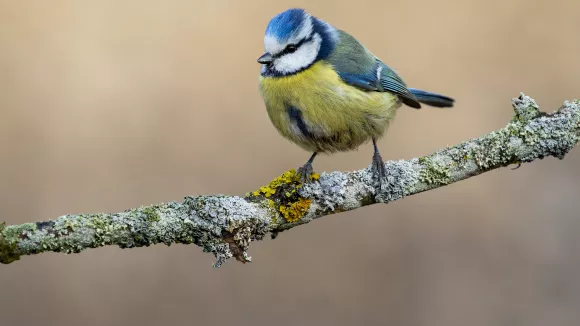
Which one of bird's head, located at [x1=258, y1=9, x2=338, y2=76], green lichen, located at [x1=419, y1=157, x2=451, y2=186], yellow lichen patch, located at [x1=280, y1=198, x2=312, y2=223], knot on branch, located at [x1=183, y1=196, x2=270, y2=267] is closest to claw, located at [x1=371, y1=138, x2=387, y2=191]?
green lichen, located at [x1=419, y1=157, x2=451, y2=186]

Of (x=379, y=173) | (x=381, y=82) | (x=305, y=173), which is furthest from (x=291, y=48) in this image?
(x=379, y=173)

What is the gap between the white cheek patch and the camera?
9.61 feet

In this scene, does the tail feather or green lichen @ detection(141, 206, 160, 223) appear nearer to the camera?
green lichen @ detection(141, 206, 160, 223)

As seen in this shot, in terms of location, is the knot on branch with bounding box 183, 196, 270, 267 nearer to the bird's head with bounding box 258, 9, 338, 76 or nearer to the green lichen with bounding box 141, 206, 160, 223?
the green lichen with bounding box 141, 206, 160, 223

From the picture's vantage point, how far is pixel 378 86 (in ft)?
10.3

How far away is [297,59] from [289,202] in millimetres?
793

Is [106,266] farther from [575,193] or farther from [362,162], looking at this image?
[575,193]

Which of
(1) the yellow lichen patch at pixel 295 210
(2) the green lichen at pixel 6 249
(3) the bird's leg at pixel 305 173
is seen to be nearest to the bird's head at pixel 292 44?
(3) the bird's leg at pixel 305 173

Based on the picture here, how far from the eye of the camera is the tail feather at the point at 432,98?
3.58m

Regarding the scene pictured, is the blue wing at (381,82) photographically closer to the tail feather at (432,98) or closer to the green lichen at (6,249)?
the tail feather at (432,98)

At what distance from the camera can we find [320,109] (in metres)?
2.88

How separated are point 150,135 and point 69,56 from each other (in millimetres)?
754

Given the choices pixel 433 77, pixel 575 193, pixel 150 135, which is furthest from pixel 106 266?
pixel 575 193

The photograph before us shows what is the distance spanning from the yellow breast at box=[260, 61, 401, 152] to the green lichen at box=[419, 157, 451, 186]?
503 mm
